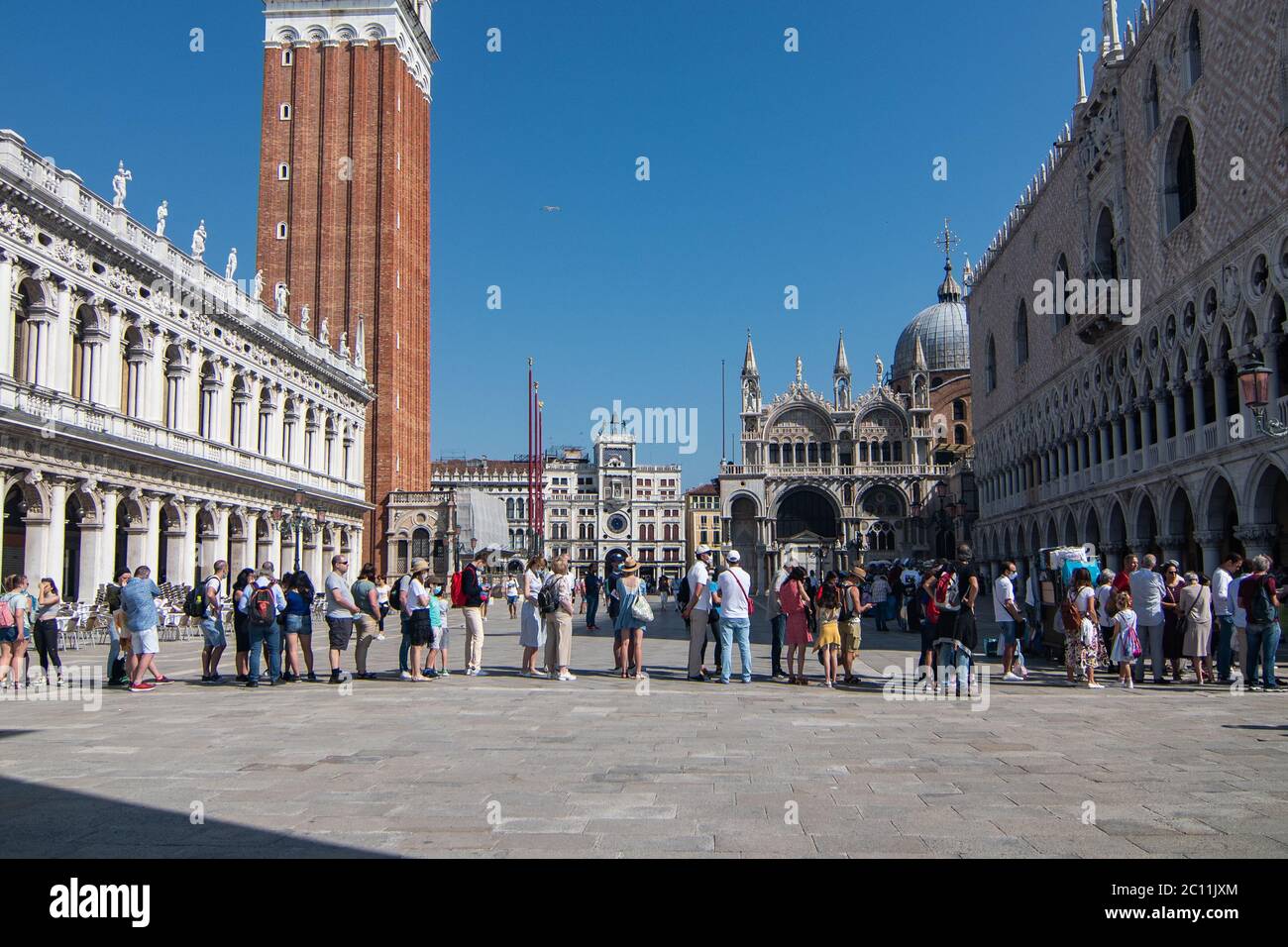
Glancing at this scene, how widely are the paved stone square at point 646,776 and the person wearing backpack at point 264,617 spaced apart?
1.07 m

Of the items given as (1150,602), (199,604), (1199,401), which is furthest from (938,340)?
Answer: (199,604)

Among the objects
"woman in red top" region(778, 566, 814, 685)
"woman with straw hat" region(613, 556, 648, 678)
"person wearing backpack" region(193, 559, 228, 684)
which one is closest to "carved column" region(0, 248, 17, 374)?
"person wearing backpack" region(193, 559, 228, 684)

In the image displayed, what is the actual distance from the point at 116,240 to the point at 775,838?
2694 cm

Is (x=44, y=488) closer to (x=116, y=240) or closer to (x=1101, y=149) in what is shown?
(x=116, y=240)

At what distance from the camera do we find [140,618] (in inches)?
508

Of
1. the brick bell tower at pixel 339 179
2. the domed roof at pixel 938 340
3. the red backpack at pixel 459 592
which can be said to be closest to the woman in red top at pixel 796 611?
the red backpack at pixel 459 592

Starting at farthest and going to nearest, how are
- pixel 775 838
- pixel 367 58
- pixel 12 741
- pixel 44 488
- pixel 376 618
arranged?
1. pixel 367 58
2. pixel 44 488
3. pixel 376 618
4. pixel 12 741
5. pixel 775 838

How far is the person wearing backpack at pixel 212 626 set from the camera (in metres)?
13.6

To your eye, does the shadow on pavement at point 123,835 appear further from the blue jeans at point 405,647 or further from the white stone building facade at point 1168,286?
the white stone building facade at point 1168,286

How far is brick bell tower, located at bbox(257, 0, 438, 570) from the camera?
54562mm

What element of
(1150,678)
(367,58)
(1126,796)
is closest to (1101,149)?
(1150,678)

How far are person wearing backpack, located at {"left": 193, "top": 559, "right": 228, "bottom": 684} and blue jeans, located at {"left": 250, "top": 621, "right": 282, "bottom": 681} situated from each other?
47 centimetres

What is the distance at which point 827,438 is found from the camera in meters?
74.1

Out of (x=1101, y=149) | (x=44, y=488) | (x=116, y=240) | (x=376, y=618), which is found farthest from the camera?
(x=1101, y=149)
